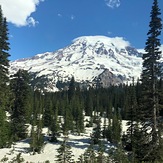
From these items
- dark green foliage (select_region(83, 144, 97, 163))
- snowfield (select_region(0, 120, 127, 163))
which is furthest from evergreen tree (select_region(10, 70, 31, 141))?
dark green foliage (select_region(83, 144, 97, 163))

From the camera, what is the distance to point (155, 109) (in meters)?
30.9

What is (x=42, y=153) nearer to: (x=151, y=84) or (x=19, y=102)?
(x=19, y=102)

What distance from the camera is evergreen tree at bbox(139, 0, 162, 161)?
3051 centimetres

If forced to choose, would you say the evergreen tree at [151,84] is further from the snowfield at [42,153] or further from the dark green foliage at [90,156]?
the snowfield at [42,153]

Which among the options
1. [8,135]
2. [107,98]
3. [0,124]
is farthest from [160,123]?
[107,98]

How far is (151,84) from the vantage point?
106ft

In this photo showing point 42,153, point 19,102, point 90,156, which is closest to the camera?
point 90,156

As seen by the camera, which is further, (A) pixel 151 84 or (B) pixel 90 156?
(A) pixel 151 84

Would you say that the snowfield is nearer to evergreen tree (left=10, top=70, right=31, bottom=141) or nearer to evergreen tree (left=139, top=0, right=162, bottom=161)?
evergreen tree (left=10, top=70, right=31, bottom=141)

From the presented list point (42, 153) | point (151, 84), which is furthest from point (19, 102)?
point (151, 84)

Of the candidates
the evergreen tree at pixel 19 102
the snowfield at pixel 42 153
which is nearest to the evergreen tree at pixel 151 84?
the snowfield at pixel 42 153

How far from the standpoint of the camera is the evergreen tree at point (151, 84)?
3051 cm

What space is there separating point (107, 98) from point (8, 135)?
9061 cm

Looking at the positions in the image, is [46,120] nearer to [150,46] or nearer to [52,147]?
[52,147]
